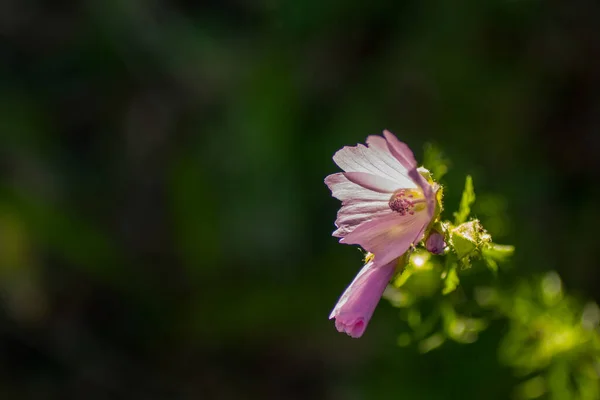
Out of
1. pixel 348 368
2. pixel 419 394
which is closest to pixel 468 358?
pixel 419 394

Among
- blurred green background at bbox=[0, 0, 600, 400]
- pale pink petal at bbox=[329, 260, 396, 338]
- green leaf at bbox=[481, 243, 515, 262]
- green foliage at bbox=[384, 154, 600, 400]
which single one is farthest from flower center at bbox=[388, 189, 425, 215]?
blurred green background at bbox=[0, 0, 600, 400]

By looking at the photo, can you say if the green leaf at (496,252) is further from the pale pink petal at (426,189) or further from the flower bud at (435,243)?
the pale pink petal at (426,189)

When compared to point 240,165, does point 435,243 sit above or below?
below

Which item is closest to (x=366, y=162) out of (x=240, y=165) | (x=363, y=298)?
(x=363, y=298)

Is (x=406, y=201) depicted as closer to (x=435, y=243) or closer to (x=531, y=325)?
(x=435, y=243)

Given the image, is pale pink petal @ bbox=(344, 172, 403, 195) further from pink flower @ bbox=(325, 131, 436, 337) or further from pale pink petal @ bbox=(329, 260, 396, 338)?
pale pink petal @ bbox=(329, 260, 396, 338)

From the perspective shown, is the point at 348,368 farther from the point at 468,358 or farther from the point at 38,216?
the point at 38,216
